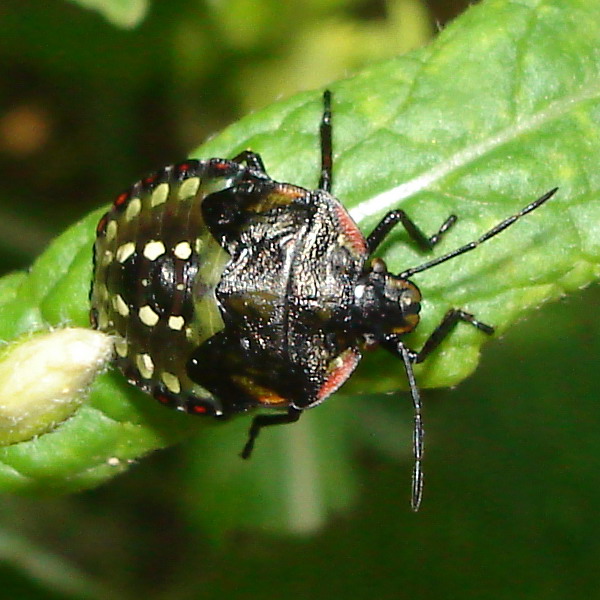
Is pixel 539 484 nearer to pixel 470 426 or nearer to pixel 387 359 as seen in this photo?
pixel 470 426

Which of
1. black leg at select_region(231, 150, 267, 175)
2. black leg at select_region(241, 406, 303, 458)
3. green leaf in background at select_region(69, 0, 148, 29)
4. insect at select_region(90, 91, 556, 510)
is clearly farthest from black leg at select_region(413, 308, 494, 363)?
green leaf in background at select_region(69, 0, 148, 29)

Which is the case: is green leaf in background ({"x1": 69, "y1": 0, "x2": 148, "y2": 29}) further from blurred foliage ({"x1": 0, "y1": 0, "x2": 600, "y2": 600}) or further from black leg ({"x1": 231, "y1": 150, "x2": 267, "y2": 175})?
blurred foliage ({"x1": 0, "y1": 0, "x2": 600, "y2": 600})

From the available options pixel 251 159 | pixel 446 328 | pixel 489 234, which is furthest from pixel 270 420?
pixel 489 234

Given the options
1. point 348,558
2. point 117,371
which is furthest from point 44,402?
point 348,558

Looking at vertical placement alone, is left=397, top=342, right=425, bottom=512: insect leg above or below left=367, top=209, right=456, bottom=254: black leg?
below

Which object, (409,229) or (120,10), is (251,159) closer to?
(409,229)
